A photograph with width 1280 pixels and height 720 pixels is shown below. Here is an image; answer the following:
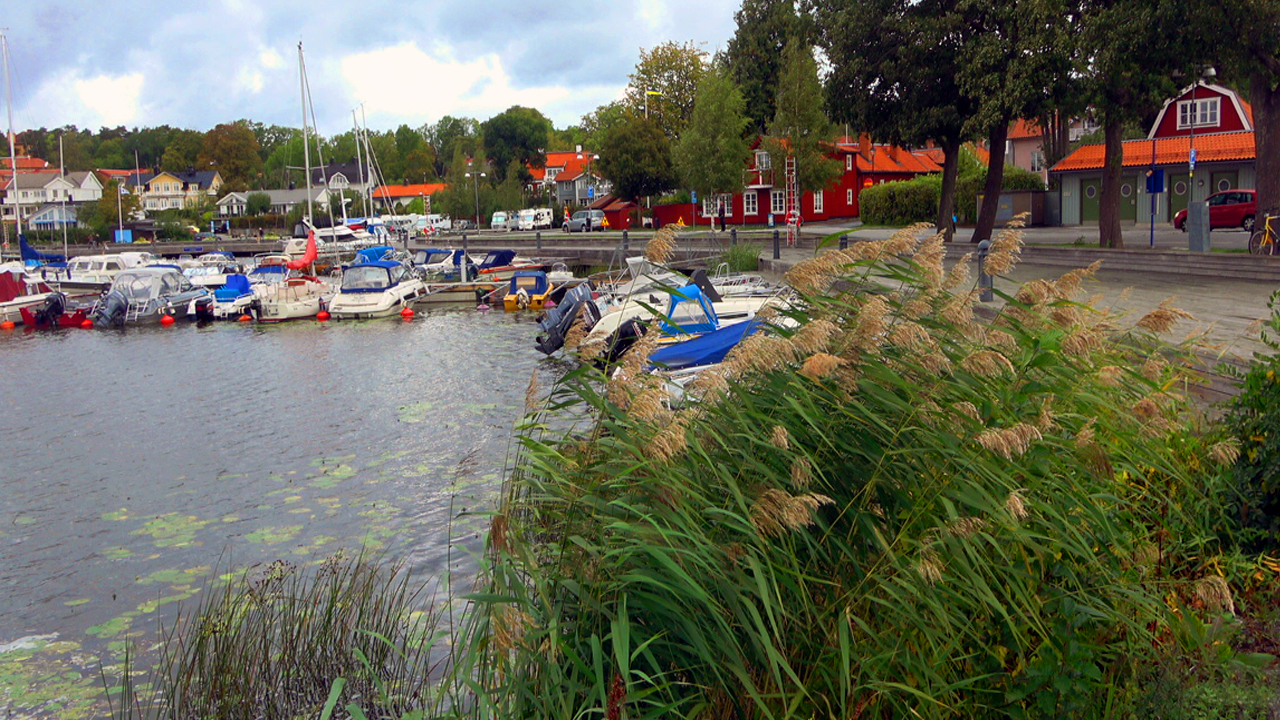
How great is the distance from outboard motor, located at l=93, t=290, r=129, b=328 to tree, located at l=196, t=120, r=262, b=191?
110 metres

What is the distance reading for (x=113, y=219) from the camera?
9938 cm

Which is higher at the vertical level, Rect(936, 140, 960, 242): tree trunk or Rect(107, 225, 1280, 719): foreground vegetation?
Rect(936, 140, 960, 242): tree trunk

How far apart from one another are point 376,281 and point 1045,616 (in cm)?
3679

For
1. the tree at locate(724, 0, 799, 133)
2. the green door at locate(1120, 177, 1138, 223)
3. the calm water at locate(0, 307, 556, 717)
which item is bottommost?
the calm water at locate(0, 307, 556, 717)

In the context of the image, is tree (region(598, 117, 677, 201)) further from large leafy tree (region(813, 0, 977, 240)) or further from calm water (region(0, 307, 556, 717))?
calm water (region(0, 307, 556, 717))

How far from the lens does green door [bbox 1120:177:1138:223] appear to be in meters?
48.4

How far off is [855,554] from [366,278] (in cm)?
3679

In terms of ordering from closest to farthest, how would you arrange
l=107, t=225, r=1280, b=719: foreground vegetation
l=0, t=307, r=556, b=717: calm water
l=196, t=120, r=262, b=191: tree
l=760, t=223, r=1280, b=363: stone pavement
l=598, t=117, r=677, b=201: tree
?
l=107, t=225, r=1280, b=719: foreground vegetation → l=0, t=307, r=556, b=717: calm water → l=760, t=223, r=1280, b=363: stone pavement → l=598, t=117, r=677, b=201: tree → l=196, t=120, r=262, b=191: tree

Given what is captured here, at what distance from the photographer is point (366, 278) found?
39594 millimetres

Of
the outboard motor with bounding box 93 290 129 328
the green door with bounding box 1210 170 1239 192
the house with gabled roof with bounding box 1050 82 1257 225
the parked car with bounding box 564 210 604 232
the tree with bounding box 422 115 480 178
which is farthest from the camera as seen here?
the tree with bounding box 422 115 480 178

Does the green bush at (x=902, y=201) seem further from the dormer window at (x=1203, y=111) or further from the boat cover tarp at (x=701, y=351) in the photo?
the boat cover tarp at (x=701, y=351)

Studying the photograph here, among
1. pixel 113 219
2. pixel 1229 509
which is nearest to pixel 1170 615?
pixel 1229 509

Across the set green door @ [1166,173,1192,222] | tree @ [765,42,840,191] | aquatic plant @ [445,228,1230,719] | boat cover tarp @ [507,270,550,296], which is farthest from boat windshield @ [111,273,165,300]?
green door @ [1166,173,1192,222]

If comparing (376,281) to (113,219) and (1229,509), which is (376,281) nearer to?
(1229,509)
